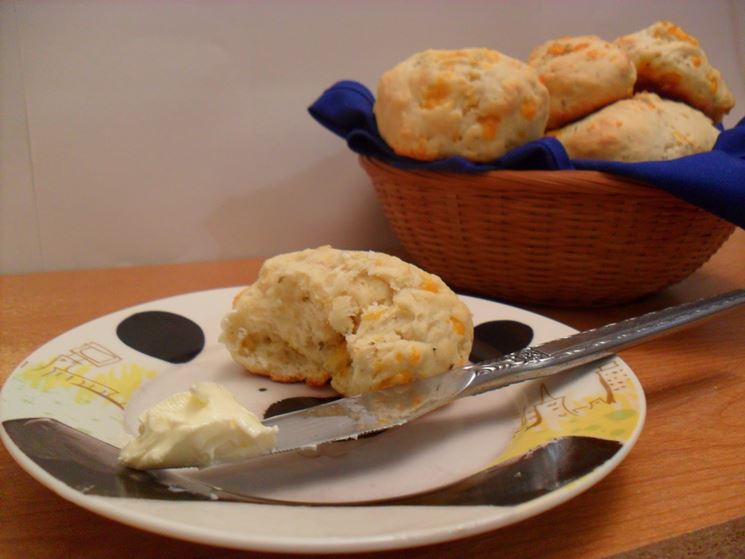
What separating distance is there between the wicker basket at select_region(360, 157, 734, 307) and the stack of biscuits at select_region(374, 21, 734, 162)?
0.06 meters

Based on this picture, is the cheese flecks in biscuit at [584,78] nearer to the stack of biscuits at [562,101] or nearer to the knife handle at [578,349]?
the stack of biscuits at [562,101]

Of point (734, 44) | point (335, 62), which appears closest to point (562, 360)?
point (335, 62)

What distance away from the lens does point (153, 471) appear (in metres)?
0.47

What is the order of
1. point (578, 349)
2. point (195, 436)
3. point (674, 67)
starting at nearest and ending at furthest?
1. point (195, 436)
2. point (578, 349)
3. point (674, 67)

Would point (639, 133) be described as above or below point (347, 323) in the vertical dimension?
above

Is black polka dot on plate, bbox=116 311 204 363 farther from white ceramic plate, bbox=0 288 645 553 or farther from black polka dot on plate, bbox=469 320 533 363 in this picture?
black polka dot on plate, bbox=469 320 533 363

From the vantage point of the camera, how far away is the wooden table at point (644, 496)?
0.46 meters

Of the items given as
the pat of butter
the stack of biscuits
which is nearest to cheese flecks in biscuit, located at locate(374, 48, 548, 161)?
the stack of biscuits

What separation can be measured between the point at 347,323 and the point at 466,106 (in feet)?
1.18

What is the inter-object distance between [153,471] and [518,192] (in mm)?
555

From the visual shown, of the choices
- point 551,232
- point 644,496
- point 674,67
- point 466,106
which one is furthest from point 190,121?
point 644,496

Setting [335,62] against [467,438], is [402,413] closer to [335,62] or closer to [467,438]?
[467,438]

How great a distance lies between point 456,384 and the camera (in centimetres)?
57

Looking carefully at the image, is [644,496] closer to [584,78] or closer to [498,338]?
[498,338]
